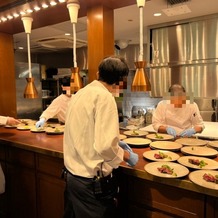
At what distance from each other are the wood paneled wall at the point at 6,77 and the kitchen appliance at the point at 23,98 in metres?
1.70

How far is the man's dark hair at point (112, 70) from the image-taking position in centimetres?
136

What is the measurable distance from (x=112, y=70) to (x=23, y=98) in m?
4.50

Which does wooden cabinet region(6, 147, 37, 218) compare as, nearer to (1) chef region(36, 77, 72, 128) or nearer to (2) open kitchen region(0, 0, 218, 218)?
(2) open kitchen region(0, 0, 218, 218)

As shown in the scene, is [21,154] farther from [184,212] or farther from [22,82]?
[22,82]

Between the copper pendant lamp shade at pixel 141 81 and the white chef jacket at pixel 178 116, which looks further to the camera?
the white chef jacket at pixel 178 116

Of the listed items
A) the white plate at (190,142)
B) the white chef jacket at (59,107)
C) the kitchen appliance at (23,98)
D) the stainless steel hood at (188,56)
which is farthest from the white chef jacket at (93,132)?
the kitchen appliance at (23,98)

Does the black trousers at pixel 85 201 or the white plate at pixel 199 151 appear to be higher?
the white plate at pixel 199 151

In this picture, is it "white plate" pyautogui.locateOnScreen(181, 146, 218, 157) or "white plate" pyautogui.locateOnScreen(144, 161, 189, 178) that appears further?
"white plate" pyautogui.locateOnScreen(181, 146, 218, 157)

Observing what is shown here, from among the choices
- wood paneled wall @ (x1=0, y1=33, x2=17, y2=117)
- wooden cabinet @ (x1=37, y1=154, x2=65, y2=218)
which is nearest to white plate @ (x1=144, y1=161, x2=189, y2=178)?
wooden cabinet @ (x1=37, y1=154, x2=65, y2=218)

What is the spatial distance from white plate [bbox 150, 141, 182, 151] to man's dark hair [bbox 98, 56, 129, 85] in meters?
0.76

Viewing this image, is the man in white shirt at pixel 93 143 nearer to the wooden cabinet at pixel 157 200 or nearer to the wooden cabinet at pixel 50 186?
the wooden cabinet at pixel 157 200

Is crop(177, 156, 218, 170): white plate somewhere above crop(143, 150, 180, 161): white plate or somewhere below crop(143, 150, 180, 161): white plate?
below

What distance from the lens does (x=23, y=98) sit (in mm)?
5344

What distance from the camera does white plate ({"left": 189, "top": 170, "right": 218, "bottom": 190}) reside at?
1179 millimetres
